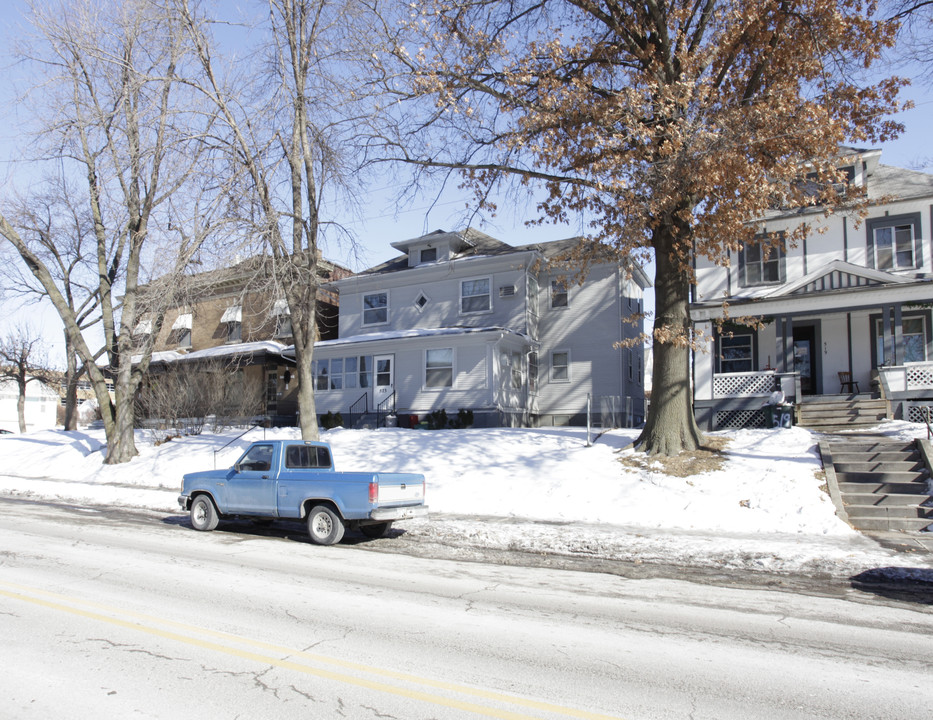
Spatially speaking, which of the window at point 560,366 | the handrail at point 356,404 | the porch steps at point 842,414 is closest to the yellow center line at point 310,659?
the porch steps at point 842,414

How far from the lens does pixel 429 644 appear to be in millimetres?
5707

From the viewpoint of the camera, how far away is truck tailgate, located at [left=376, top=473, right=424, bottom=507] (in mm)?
10375

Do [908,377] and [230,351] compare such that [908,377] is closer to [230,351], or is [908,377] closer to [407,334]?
[407,334]

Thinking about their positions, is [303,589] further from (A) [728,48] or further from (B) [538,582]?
(A) [728,48]

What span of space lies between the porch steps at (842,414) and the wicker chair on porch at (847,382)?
155 centimetres

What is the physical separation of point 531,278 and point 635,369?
6.50 m

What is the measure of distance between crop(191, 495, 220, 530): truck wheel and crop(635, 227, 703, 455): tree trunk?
9.44 meters

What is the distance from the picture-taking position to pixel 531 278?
28.9 meters

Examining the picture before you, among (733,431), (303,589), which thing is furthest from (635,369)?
(303,589)

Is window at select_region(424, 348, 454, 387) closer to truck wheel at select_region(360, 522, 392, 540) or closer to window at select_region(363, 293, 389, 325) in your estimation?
window at select_region(363, 293, 389, 325)

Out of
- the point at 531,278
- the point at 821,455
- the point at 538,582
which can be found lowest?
the point at 538,582

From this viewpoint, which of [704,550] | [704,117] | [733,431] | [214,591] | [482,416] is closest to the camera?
[214,591]

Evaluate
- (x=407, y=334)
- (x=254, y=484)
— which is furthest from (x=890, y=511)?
(x=407, y=334)

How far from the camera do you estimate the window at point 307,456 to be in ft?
37.5
